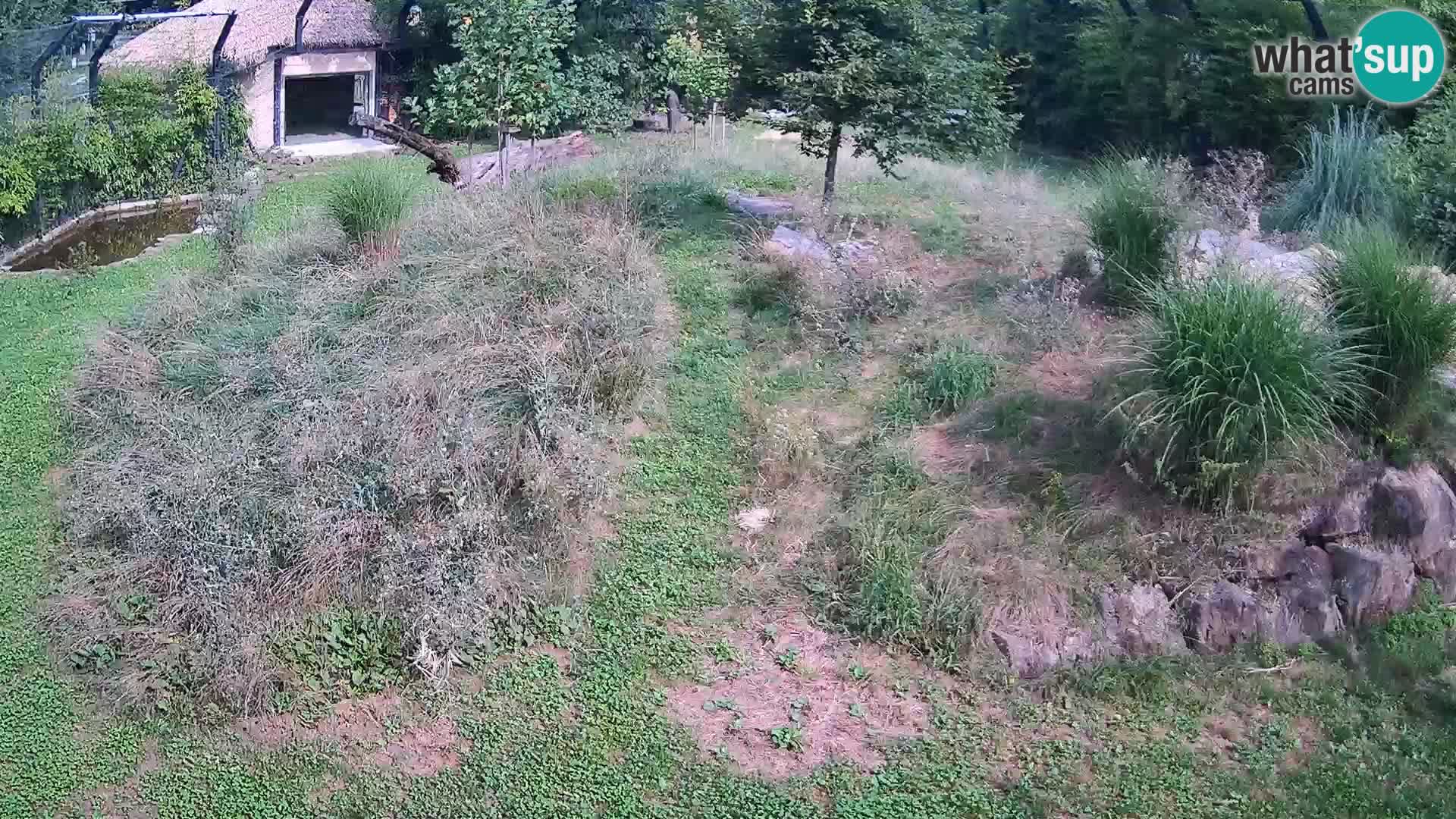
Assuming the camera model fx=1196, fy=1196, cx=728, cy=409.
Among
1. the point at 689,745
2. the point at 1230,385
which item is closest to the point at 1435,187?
the point at 1230,385

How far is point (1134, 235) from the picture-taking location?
24.1ft

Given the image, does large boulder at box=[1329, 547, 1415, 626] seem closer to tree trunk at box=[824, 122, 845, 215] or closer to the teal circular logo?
tree trunk at box=[824, 122, 845, 215]

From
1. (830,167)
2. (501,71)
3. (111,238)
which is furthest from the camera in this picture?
(111,238)

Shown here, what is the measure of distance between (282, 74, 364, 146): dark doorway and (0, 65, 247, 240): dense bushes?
5.27 meters

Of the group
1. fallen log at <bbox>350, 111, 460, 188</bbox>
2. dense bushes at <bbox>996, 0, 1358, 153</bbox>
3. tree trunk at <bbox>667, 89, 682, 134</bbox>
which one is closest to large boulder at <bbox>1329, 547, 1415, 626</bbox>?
dense bushes at <bbox>996, 0, 1358, 153</bbox>

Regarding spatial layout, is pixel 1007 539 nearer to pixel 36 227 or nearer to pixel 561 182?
pixel 561 182

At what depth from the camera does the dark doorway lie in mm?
21438

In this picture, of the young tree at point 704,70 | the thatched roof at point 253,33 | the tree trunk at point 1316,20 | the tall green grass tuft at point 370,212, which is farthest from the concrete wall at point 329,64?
the tree trunk at point 1316,20

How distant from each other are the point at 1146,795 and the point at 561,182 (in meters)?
7.65

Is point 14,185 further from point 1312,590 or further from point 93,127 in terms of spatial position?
point 1312,590

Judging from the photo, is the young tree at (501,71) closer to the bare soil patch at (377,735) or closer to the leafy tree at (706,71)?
the leafy tree at (706,71)

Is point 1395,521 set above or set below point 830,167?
below

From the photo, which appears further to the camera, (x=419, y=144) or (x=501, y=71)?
(x=501, y=71)

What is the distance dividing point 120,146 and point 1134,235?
11.6m
